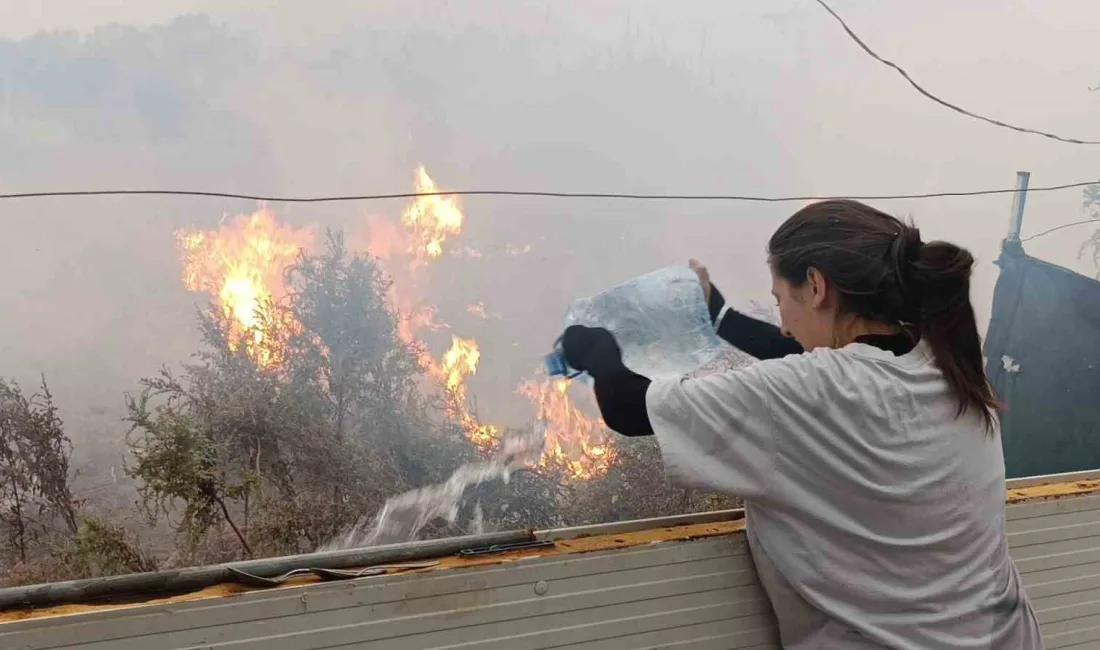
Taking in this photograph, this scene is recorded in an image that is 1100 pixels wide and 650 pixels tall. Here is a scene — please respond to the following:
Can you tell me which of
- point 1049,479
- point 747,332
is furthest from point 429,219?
point 1049,479

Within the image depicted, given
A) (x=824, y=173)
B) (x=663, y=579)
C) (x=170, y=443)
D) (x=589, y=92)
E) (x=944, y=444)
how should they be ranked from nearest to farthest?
(x=944, y=444), (x=170, y=443), (x=663, y=579), (x=589, y=92), (x=824, y=173)

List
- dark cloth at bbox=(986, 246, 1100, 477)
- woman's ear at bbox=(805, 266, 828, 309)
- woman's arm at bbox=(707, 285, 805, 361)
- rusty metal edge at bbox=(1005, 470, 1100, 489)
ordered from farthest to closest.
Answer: dark cloth at bbox=(986, 246, 1100, 477) → rusty metal edge at bbox=(1005, 470, 1100, 489) → woman's arm at bbox=(707, 285, 805, 361) → woman's ear at bbox=(805, 266, 828, 309)

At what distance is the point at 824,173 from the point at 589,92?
54 centimetres

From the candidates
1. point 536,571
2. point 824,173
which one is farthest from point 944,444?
point 824,173

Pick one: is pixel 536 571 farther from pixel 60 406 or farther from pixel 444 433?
pixel 60 406

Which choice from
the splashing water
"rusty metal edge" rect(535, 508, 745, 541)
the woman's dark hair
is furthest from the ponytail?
the splashing water

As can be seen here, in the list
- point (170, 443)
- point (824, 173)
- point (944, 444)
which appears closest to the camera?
point (944, 444)

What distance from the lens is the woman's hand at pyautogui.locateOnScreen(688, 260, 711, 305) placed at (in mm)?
1318

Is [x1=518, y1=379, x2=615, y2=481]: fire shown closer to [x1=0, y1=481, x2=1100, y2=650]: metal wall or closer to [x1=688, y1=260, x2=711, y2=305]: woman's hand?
[x1=0, y1=481, x2=1100, y2=650]: metal wall

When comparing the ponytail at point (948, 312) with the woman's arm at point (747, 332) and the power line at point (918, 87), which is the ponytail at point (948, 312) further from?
the power line at point (918, 87)

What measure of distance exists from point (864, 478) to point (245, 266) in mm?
877

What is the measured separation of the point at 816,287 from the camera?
104cm

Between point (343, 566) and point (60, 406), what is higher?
point (60, 406)

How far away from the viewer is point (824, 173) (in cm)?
159
